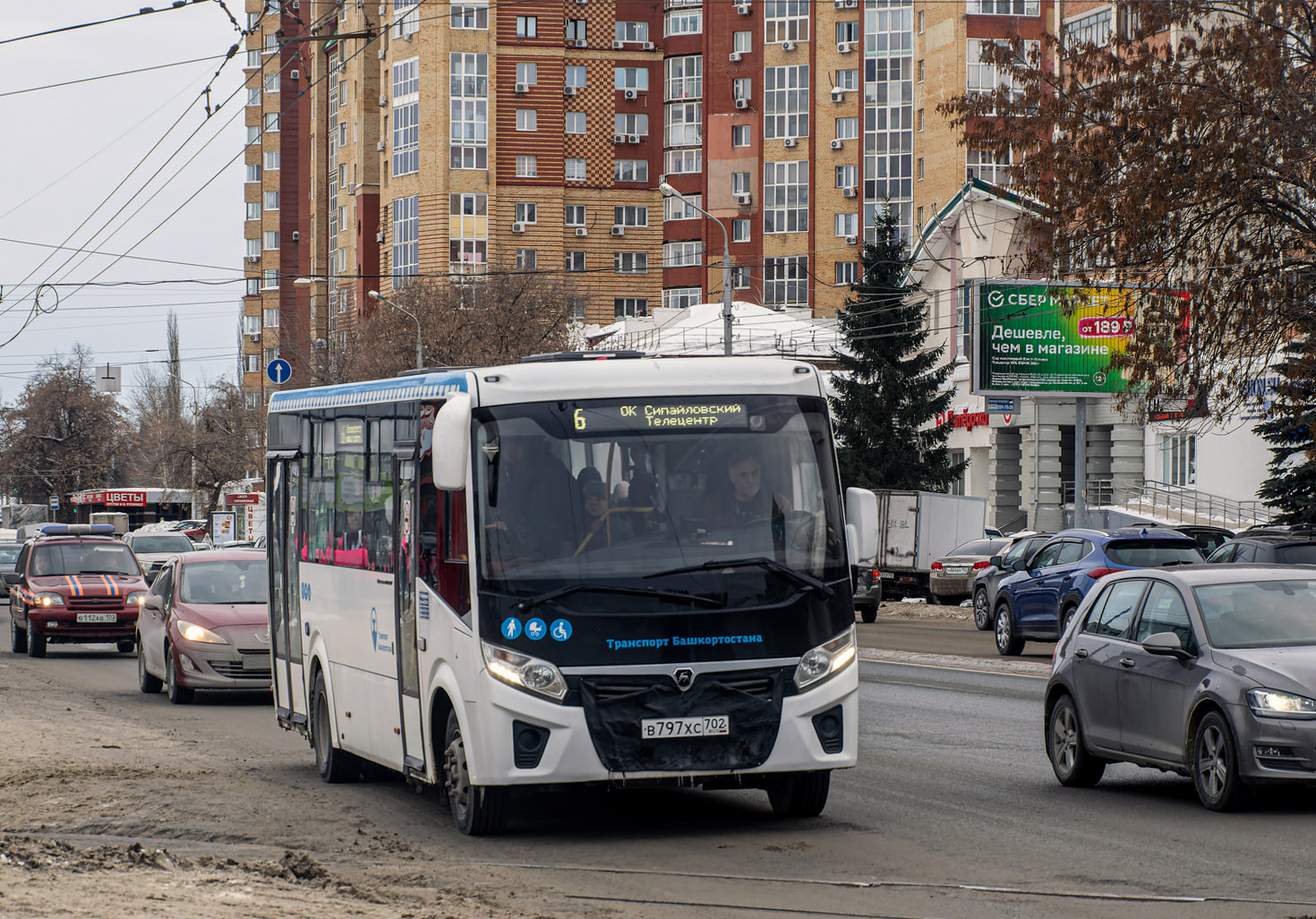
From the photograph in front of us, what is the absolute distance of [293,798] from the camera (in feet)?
40.2

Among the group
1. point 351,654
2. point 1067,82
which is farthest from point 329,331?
point 351,654

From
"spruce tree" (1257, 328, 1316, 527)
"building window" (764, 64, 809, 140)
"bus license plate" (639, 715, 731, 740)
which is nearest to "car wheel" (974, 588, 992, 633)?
"spruce tree" (1257, 328, 1316, 527)

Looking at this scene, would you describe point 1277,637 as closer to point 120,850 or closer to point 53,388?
point 120,850

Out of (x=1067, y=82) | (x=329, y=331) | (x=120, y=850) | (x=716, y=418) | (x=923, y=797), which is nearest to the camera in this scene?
(x=120, y=850)

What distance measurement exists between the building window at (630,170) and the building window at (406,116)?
11.9 m

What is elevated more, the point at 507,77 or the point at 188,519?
the point at 507,77

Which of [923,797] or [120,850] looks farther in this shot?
[923,797]

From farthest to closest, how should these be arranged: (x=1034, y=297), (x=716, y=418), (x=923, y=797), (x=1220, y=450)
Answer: (x=1220, y=450) → (x=1034, y=297) → (x=923, y=797) → (x=716, y=418)

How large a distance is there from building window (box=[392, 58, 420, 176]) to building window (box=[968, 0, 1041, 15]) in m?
26.1

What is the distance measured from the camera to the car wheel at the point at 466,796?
1022 cm

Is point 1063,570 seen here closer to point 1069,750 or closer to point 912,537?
point 1069,750

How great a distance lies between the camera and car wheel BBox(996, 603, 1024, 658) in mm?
27391

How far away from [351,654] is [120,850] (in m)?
2.93

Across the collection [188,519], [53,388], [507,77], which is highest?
[507,77]
